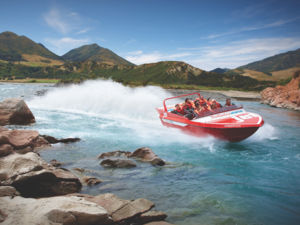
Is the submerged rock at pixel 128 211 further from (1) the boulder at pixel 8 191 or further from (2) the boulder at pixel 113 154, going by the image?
(2) the boulder at pixel 113 154

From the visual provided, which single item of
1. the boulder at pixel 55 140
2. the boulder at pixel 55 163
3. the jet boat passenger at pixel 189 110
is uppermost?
the jet boat passenger at pixel 189 110

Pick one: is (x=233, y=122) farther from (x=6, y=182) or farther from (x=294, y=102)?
(x=294, y=102)

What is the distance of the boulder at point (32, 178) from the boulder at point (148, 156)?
390cm

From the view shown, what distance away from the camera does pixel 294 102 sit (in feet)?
118

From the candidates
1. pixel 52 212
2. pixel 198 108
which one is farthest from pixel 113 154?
pixel 198 108

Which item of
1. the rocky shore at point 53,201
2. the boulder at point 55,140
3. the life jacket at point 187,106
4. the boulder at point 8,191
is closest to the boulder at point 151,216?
the rocky shore at point 53,201

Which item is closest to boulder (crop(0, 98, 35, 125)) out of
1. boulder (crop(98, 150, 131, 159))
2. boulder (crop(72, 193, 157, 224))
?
boulder (crop(98, 150, 131, 159))

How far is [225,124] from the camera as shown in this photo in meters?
13.2

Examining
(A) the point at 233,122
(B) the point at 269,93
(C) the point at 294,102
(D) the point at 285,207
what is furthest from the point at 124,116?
(B) the point at 269,93

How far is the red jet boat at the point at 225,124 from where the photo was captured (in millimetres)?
13085

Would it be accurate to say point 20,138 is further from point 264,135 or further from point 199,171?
point 264,135

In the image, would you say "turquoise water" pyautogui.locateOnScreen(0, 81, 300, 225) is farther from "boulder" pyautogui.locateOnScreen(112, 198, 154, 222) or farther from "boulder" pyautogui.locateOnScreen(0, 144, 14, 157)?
"boulder" pyautogui.locateOnScreen(0, 144, 14, 157)

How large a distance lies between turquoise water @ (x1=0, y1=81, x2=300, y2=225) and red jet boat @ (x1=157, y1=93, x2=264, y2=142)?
674mm

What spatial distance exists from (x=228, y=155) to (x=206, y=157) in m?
1.39
